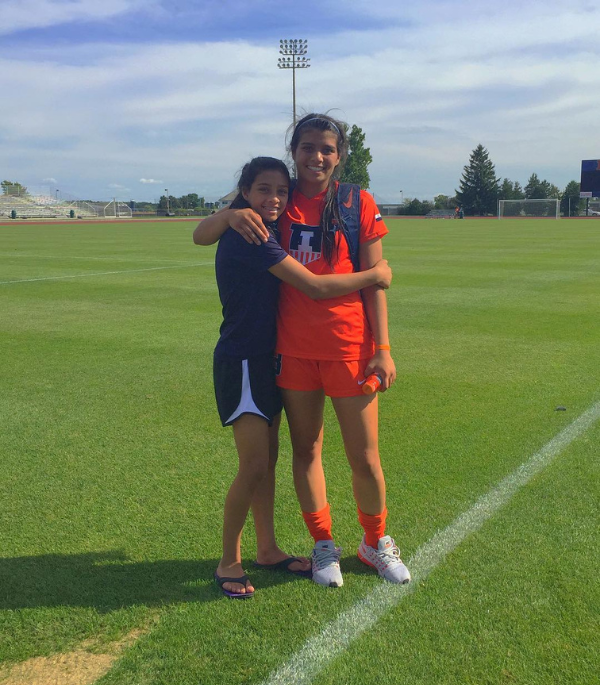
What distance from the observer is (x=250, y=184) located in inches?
111

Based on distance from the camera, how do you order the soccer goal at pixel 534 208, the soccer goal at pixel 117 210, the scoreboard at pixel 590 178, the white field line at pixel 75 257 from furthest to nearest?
the soccer goal at pixel 117 210 → the soccer goal at pixel 534 208 → the scoreboard at pixel 590 178 → the white field line at pixel 75 257

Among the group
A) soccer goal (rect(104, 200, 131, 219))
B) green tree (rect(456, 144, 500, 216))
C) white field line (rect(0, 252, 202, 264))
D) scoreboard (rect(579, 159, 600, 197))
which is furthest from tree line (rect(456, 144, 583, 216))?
white field line (rect(0, 252, 202, 264))

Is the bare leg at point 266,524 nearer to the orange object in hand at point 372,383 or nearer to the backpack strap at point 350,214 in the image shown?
the orange object in hand at point 372,383

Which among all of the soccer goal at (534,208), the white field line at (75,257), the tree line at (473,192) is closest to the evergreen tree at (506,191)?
the tree line at (473,192)

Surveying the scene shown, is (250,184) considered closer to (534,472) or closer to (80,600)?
(80,600)

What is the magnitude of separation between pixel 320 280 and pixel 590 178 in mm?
73404

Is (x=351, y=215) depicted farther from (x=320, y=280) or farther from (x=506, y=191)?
(x=506, y=191)

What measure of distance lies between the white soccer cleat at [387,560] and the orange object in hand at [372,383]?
72 cm

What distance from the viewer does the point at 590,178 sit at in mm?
68625

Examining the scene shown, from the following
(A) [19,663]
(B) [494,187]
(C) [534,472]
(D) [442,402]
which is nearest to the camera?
(A) [19,663]

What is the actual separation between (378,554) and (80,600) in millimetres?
1272

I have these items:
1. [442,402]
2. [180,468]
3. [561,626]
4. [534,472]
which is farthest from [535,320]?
[561,626]

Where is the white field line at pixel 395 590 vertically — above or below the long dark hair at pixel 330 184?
below

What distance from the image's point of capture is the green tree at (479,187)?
309 feet
